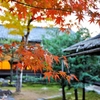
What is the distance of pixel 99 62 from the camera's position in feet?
28.2

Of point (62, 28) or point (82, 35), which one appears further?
point (82, 35)

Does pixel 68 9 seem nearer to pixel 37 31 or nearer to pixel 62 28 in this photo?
pixel 62 28

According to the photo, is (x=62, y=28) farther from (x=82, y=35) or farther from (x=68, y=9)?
(x=82, y=35)

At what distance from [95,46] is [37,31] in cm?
2374

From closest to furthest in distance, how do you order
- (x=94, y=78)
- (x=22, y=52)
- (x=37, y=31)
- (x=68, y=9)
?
Result: (x=22, y=52), (x=68, y=9), (x=94, y=78), (x=37, y=31)

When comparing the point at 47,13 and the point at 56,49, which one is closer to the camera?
the point at 47,13

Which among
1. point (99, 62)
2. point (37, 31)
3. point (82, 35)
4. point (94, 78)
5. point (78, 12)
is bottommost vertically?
point (94, 78)

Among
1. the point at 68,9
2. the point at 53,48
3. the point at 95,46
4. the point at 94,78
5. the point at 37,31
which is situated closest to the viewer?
the point at 68,9

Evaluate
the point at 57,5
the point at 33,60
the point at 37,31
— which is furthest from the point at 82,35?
the point at 37,31

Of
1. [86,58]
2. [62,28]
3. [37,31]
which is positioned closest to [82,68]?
[86,58]

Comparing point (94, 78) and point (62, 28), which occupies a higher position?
point (62, 28)

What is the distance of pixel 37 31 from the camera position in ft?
94.3

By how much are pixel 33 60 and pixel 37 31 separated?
2525cm

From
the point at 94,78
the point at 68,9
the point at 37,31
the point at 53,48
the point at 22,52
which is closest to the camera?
the point at 22,52
